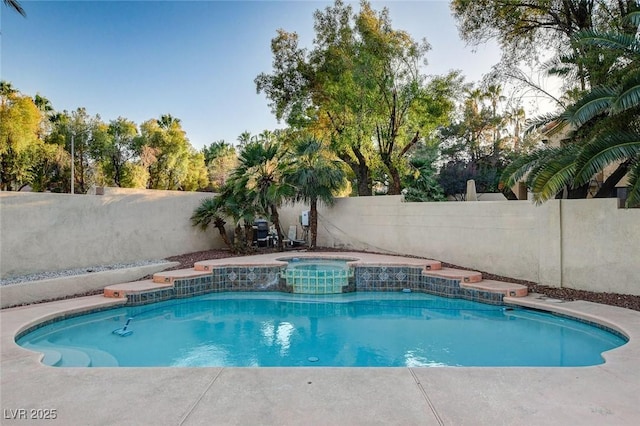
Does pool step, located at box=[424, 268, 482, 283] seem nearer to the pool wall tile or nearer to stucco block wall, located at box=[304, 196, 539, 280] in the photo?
the pool wall tile

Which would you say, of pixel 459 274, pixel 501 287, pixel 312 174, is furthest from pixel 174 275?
pixel 501 287

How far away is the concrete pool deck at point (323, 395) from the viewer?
332 centimetres

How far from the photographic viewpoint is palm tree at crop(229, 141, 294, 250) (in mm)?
13273

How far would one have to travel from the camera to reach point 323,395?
3.74m

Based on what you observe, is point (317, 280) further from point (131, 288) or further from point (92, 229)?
point (92, 229)

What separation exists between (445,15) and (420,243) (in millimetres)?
7960

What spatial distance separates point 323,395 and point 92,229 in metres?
9.63

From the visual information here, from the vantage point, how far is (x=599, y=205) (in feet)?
27.9

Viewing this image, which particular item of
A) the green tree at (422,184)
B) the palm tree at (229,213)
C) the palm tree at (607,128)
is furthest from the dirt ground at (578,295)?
the green tree at (422,184)

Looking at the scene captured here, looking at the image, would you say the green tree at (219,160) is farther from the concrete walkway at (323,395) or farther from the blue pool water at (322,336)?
the concrete walkway at (323,395)

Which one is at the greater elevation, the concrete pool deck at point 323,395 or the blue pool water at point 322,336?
the concrete pool deck at point 323,395

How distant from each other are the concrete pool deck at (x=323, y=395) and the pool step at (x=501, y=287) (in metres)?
3.91

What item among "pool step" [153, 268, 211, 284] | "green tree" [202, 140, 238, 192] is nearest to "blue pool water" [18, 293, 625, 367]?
"pool step" [153, 268, 211, 284]

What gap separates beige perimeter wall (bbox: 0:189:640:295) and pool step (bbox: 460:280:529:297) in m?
0.90
